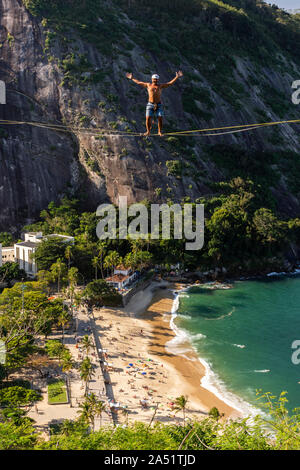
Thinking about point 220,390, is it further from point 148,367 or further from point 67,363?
point 67,363

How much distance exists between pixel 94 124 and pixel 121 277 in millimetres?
26972

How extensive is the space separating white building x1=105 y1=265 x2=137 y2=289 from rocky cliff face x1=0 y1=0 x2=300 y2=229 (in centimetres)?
1413

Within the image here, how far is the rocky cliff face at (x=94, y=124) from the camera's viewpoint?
56.9 meters

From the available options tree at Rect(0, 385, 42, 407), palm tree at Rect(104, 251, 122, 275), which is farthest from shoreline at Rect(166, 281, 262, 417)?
palm tree at Rect(104, 251, 122, 275)

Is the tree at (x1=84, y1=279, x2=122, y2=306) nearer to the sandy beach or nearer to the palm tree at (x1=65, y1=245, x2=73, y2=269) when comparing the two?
the sandy beach

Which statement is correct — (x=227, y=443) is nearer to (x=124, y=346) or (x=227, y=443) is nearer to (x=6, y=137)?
(x=124, y=346)

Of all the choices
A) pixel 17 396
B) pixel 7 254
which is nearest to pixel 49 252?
pixel 7 254

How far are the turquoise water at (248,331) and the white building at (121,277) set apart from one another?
5770 mm

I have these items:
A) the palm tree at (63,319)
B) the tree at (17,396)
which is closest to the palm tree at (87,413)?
the tree at (17,396)

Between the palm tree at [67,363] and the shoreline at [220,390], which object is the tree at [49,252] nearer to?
the shoreline at [220,390]

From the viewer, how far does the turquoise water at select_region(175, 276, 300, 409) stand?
93.8 ft

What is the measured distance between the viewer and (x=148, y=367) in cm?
2964

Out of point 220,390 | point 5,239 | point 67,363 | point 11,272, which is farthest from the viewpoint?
point 5,239

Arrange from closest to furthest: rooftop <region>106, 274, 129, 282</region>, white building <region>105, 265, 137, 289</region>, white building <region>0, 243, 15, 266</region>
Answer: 1. white building <region>105, 265, 137, 289</region>
2. rooftop <region>106, 274, 129, 282</region>
3. white building <region>0, 243, 15, 266</region>
